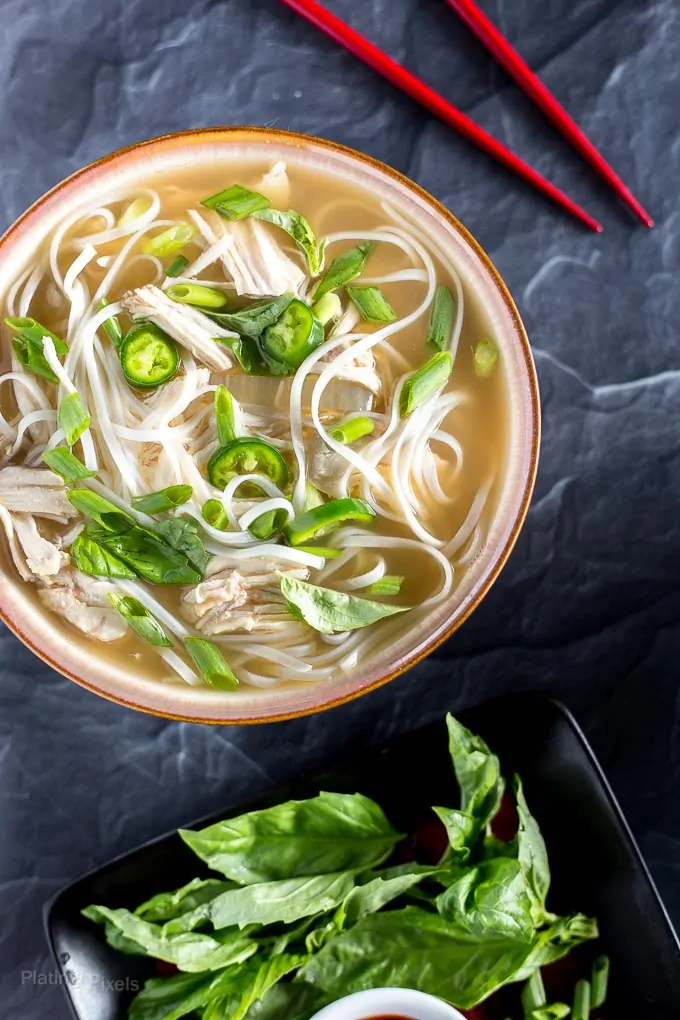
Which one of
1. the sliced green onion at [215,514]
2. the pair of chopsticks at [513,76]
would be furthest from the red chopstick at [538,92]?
the sliced green onion at [215,514]

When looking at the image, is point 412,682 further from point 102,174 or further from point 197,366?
point 102,174

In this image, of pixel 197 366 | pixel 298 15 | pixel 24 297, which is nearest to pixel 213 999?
pixel 197 366

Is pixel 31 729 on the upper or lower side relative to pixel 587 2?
lower

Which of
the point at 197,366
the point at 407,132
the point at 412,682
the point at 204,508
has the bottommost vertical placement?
the point at 412,682

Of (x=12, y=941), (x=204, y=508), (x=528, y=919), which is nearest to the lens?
(x=204, y=508)

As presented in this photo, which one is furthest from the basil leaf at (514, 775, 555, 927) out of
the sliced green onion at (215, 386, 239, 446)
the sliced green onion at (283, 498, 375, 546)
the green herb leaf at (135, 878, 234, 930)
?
the sliced green onion at (215, 386, 239, 446)

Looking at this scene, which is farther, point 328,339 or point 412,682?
point 412,682
